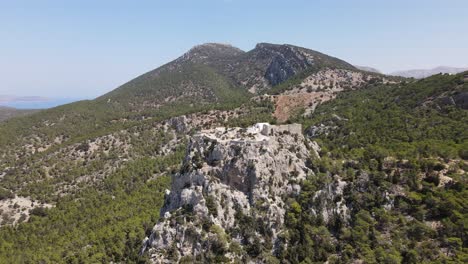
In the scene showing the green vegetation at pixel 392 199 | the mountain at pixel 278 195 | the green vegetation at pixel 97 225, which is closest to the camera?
the green vegetation at pixel 392 199

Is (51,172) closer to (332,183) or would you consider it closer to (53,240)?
(53,240)

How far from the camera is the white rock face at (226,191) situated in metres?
53.4

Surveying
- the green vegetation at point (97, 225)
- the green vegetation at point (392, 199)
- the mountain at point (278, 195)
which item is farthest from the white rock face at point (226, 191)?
the green vegetation at point (97, 225)

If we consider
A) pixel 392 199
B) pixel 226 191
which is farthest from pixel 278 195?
pixel 392 199

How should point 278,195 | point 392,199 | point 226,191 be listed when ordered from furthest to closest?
point 278,195 → point 392,199 → point 226,191

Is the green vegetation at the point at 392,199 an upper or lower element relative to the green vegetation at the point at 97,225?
upper

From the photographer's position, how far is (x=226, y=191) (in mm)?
58438

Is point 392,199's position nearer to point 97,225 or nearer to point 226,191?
point 226,191

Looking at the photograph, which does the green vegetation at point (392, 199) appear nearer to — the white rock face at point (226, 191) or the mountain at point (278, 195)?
the mountain at point (278, 195)

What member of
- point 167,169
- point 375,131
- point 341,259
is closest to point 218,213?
point 341,259

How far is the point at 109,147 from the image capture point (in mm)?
133250

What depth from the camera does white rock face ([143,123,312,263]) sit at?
53.4 metres

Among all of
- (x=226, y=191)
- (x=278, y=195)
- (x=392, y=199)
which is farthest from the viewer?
(x=278, y=195)

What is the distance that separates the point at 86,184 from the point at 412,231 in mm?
96449
